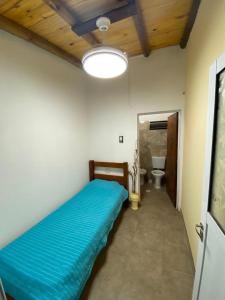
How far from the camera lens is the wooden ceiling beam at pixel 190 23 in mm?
1556

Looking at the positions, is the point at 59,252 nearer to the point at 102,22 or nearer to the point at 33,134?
the point at 33,134

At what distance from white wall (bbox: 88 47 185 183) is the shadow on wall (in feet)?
6.10

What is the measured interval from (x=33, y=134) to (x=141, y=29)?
192cm

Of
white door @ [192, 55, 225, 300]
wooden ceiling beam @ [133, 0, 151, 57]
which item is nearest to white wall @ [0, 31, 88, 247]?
wooden ceiling beam @ [133, 0, 151, 57]

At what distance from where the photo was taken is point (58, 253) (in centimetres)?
139

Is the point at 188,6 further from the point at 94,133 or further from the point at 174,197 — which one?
the point at 174,197

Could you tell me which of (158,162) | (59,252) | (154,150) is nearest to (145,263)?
(59,252)

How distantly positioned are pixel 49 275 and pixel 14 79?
1.94m

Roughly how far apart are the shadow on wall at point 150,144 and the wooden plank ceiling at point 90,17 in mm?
2468

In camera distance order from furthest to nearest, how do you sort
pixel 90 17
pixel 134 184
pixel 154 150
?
pixel 154 150 < pixel 134 184 < pixel 90 17

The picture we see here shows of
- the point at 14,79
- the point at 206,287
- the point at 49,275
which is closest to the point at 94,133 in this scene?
the point at 14,79

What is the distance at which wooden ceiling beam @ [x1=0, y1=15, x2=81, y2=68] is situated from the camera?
5.18ft

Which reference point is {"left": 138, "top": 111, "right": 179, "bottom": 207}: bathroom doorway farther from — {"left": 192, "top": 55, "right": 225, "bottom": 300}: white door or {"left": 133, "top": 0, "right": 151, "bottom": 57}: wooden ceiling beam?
{"left": 192, "top": 55, "right": 225, "bottom": 300}: white door


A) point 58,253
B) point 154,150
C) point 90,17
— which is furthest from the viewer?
point 154,150
